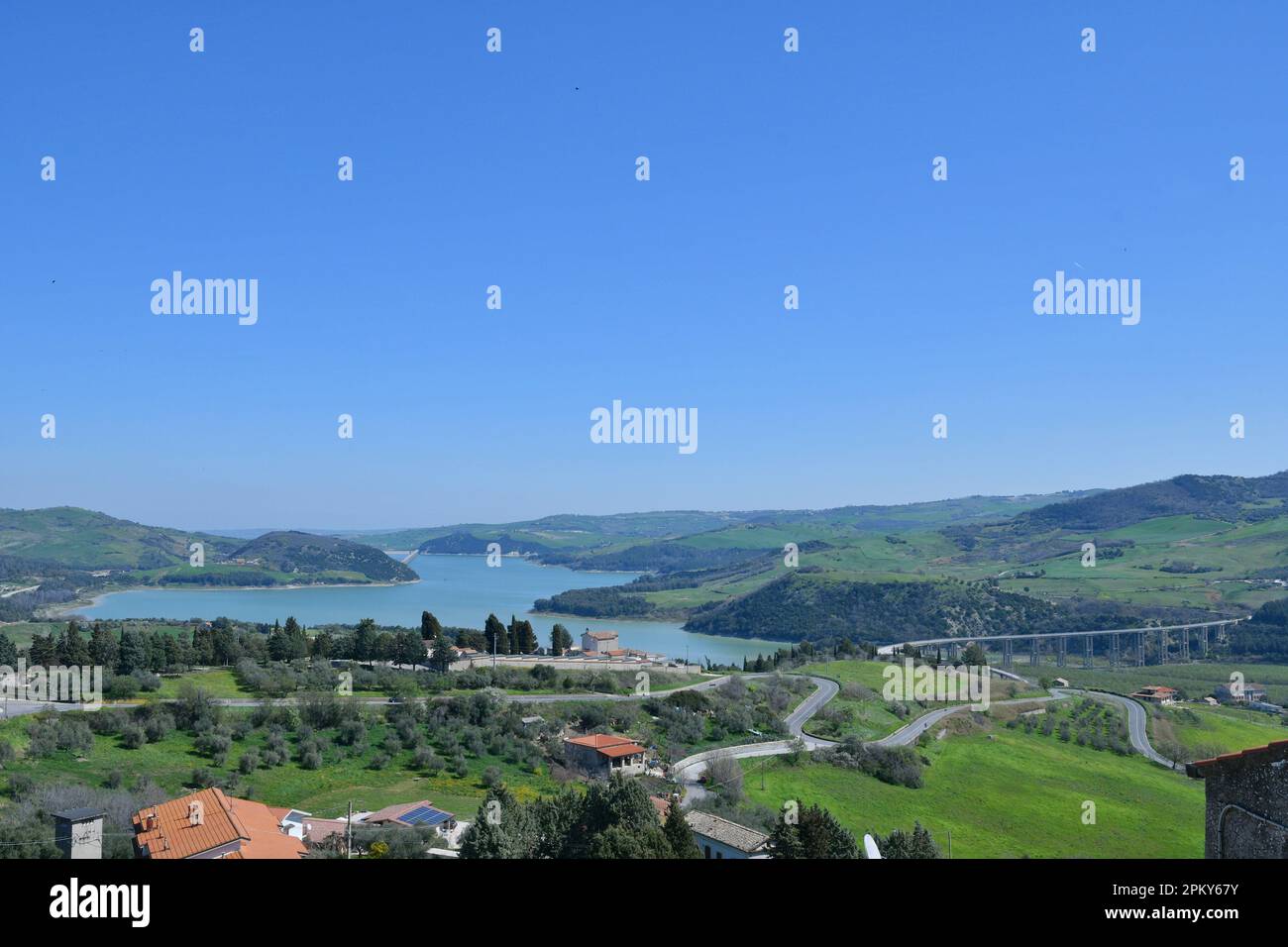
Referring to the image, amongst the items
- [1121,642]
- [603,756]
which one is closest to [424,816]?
[603,756]

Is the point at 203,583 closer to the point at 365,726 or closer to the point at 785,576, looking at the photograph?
the point at 785,576

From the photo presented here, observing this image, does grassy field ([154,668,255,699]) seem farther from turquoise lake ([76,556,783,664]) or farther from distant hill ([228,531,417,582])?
distant hill ([228,531,417,582])

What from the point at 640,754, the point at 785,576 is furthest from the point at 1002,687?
the point at 785,576

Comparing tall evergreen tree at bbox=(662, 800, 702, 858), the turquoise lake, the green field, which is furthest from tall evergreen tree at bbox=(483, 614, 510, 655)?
tall evergreen tree at bbox=(662, 800, 702, 858)

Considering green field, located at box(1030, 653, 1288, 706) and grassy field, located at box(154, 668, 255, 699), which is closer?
grassy field, located at box(154, 668, 255, 699)

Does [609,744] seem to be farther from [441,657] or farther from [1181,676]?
[1181,676]
